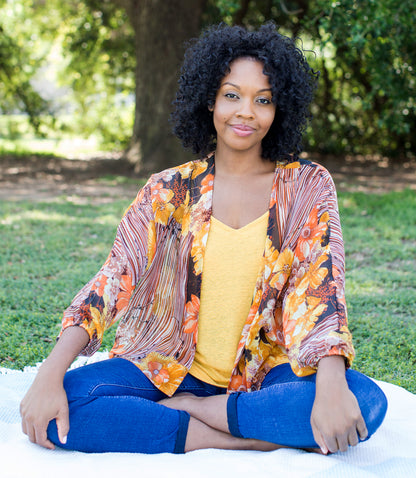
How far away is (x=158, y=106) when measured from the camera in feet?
29.5

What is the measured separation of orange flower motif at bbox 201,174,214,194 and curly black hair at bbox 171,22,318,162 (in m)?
0.24

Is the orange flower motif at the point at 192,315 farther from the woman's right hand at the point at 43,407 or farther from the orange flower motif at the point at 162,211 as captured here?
the woman's right hand at the point at 43,407

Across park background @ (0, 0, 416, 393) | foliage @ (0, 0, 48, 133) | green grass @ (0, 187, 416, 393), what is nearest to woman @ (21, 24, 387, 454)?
park background @ (0, 0, 416, 393)

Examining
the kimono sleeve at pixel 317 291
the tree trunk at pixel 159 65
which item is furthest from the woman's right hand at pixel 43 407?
the tree trunk at pixel 159 65

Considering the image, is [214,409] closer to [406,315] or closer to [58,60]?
[406,315]

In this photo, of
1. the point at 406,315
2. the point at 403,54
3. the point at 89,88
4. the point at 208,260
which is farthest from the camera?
the point at 89,88

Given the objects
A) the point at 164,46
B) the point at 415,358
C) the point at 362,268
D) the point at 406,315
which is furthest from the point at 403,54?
the point at 415,358

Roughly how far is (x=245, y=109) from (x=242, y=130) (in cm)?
8

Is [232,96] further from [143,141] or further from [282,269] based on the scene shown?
[143,141]

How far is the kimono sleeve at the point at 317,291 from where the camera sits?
2.00 metres

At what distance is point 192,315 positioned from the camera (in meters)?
2.32

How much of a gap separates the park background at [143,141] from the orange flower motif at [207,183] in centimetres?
73

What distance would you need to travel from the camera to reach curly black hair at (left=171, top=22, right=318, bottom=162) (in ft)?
7.79

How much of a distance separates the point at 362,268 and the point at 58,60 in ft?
37.9
